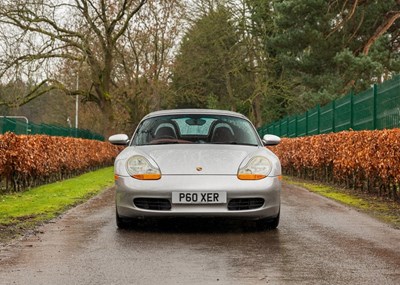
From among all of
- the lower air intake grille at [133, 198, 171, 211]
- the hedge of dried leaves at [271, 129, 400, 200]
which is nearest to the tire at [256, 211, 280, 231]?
the lower air intake grille at [133, 198, 171, 211]

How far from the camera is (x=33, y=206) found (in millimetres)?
→ 11445

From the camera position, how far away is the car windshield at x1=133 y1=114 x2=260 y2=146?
9.12m

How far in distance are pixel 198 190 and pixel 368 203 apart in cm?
534

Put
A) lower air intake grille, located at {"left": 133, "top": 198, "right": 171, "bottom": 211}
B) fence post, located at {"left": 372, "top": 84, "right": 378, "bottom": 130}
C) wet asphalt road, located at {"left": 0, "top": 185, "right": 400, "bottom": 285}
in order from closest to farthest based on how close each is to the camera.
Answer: wet asphalt road, located at {"left": 0, "top": 185, "right": 400, "bottom": 285}
lower air intake grille, located at {"left": 133, "top": 198, "right": 171, "bottom": 211}
fence post, located at {"left": 372, "top": 84, "right": 378, "bottom": 130}

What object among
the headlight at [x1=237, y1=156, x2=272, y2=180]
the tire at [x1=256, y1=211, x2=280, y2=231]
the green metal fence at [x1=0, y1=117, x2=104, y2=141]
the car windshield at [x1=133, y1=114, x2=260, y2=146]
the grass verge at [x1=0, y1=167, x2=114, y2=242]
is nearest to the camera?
the headlight at [x1=237, y1=156, x2=272, y2=180]

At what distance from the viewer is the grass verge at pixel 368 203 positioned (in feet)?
32.3

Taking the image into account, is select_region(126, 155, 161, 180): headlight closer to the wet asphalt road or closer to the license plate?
the license plate

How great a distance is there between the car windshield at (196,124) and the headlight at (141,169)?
777mm

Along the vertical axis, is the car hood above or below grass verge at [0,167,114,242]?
above

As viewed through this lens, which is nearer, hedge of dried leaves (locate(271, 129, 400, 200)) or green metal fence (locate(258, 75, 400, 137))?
hedge of dried leaves (locate(271, 129, 400, 200))

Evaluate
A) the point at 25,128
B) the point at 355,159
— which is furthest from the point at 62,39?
the point at 355,159

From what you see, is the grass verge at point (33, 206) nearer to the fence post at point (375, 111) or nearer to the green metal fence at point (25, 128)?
the green metal fence at point (25, 128)

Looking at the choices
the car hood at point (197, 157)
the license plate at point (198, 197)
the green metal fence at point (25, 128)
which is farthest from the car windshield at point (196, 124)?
the green metal fence at point (25, 128)

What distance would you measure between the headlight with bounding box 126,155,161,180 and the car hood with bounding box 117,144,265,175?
75 mm
